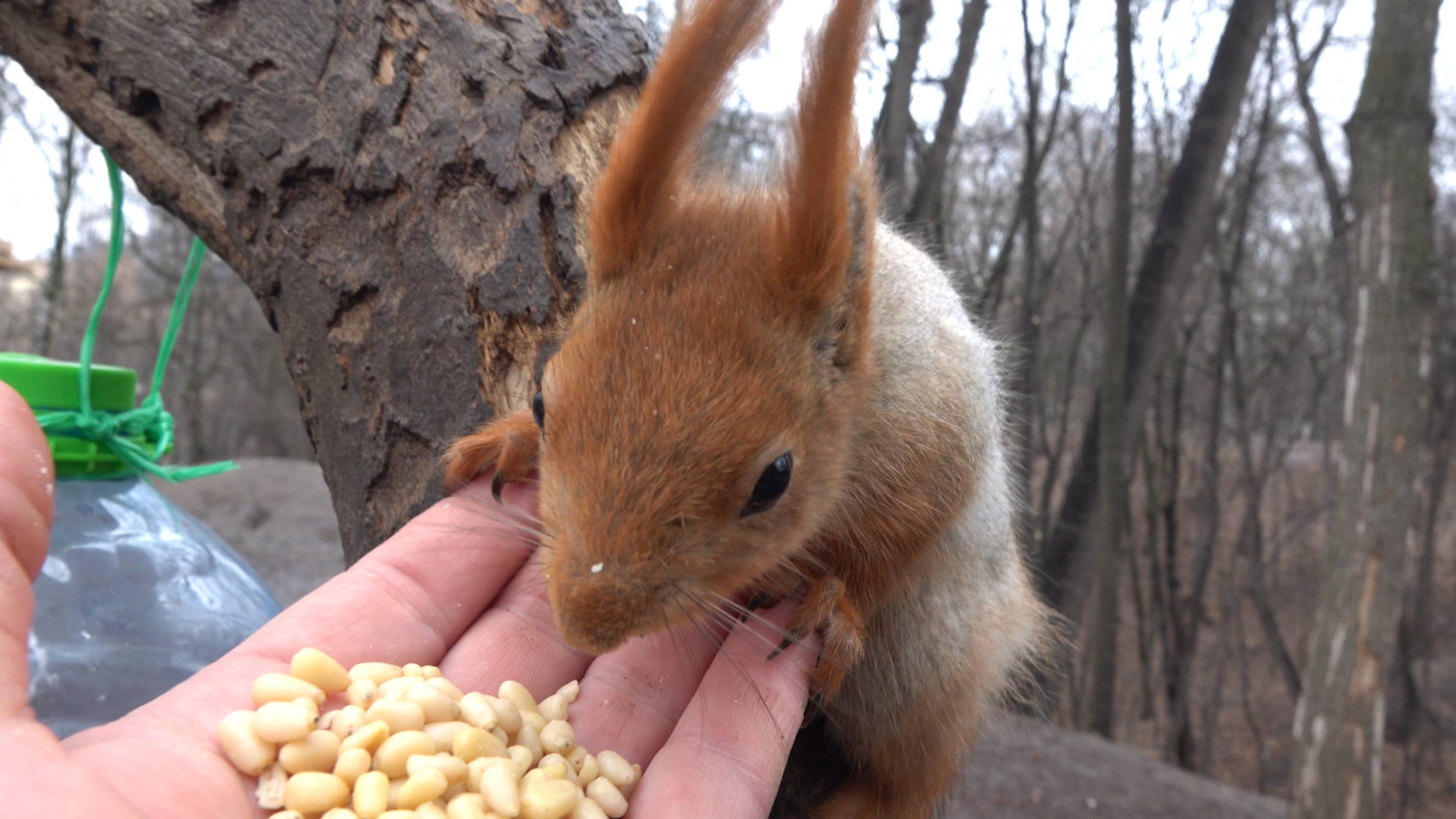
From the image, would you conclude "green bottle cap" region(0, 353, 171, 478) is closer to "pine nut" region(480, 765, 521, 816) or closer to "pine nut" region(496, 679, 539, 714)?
"pine nut" region(496, 679, 539, 714)

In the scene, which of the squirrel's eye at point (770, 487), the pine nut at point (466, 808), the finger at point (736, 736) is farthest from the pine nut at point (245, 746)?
the squirrel's eye at point (770, 487)

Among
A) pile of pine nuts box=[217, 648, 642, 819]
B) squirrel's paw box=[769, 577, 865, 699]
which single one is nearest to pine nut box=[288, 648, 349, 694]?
pile of pine nuts box=[217, 648, 642, 819]

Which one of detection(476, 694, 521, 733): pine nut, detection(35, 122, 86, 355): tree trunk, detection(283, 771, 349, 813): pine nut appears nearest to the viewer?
detection(283, 771, 349, 813): pine nut

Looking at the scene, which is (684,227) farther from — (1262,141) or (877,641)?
(1262,141)

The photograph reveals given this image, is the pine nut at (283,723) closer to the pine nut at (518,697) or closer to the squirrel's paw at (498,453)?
the pine nut at (518,697)

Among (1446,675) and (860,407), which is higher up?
(860,407)

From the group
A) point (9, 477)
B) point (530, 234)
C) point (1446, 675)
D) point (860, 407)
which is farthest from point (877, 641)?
point (1446, 675)
